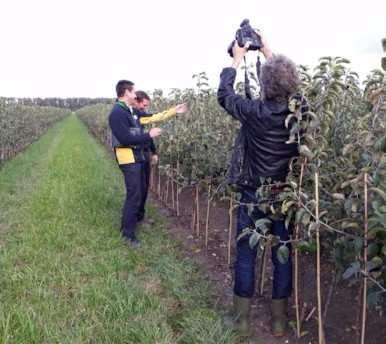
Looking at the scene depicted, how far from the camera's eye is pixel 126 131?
6109mm

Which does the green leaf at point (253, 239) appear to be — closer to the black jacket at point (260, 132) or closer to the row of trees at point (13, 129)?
the black jacket at point (260, 132)

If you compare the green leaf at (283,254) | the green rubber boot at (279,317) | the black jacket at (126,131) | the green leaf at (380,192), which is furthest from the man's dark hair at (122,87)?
the green leaf at (380,192)

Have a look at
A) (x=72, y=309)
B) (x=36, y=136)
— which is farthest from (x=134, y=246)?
(x=36, y=136)

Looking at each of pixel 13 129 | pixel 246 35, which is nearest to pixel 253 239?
pixel 246 35

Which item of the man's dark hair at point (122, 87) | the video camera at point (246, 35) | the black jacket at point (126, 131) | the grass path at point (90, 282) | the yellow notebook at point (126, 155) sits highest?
the video camera at point (246, 35)

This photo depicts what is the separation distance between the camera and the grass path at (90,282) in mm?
3943

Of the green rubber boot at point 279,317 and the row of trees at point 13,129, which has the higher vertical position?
the row of trees at point 13,129

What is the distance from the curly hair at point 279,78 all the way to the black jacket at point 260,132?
0.09 metres

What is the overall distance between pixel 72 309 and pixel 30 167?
398 inches

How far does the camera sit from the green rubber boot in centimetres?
390

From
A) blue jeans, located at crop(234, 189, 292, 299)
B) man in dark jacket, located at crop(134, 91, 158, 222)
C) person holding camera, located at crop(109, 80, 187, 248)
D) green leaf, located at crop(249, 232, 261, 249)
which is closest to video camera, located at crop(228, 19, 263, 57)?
blue jeans, located at crop(234, 189, 292, 299)

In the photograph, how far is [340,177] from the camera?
134 inches

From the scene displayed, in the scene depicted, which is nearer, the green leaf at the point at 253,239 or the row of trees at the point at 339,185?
the row of trees at the point at 339,185

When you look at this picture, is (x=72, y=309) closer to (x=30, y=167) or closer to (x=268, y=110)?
(x=268, y=110)
